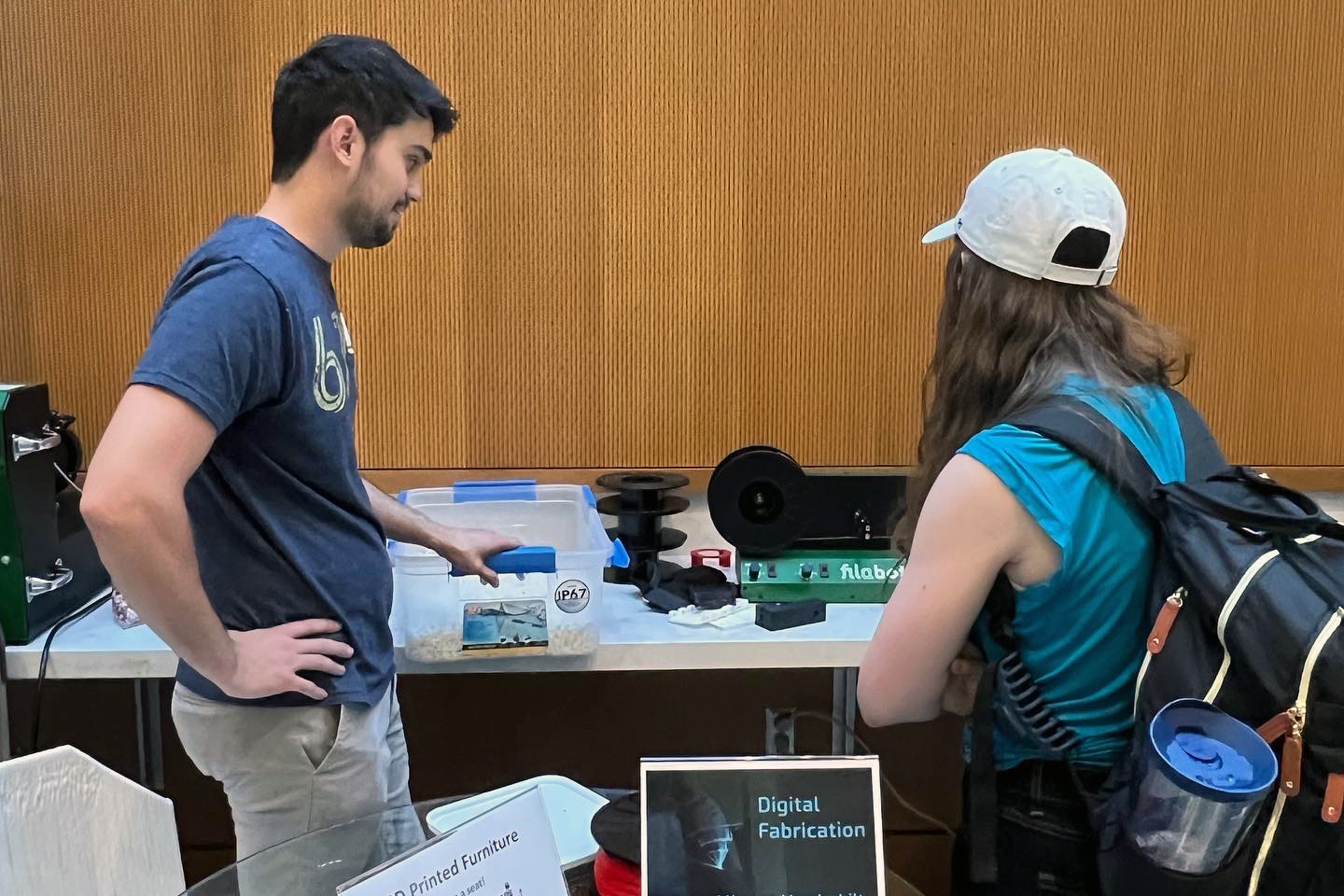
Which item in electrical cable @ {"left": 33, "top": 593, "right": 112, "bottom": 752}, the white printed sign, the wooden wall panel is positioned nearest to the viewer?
the white printed sign

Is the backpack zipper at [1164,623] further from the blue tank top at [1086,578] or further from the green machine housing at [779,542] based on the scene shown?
the green machine housing at [779,542]

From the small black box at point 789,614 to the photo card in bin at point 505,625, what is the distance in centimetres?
39

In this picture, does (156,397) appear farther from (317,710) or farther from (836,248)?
(836,248)

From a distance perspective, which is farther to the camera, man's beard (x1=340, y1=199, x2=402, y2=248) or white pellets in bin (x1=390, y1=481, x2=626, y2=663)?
white pellets in bin (x1=390, y1=481, x2=626, y2=663)

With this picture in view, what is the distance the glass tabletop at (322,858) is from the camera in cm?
116

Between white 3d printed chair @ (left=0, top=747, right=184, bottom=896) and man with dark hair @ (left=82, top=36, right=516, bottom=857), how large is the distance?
0.13 meters

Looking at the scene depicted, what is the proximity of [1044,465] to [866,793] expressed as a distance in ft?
1.35

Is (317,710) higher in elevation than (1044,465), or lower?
lower

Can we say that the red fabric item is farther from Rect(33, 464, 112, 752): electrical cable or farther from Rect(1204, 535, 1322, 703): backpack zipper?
Rect(33, 464, 112, 752): electrical cable

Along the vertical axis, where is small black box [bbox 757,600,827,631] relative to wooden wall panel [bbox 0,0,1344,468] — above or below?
below

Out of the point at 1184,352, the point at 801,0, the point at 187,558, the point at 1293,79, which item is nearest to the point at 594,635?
the point at 187,558

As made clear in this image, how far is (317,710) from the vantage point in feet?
4.30

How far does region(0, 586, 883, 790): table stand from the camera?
1642 millimetres

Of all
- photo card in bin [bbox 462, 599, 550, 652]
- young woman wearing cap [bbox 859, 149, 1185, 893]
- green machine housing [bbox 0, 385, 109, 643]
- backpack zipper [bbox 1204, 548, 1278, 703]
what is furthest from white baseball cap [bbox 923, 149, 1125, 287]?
green machine housing [bbox 0, 385, 109, 643]
